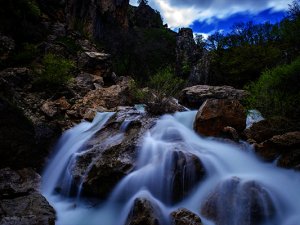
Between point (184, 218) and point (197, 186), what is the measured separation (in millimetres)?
1750

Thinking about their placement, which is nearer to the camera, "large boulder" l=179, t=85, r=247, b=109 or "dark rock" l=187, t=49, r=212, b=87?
"large boulder" l=179, t=85, r=247, b=109

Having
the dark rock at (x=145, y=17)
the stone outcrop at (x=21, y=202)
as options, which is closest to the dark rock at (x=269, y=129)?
the stone outcrop at (x=21, y=202)

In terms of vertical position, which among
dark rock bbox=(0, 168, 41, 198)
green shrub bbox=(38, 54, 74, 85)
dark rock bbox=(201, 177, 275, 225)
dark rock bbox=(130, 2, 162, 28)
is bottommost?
dark rock bbox=(0, 168, 41, 198)

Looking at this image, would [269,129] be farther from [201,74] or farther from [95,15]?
[95,15]

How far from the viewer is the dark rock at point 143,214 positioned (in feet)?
22.4

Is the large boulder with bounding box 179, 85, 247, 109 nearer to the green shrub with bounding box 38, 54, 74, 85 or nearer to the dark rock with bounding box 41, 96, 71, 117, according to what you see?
the green shrub with bounding box 38, 54, 74, 85

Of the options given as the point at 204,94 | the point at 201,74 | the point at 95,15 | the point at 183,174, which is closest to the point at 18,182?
the point at 183,174

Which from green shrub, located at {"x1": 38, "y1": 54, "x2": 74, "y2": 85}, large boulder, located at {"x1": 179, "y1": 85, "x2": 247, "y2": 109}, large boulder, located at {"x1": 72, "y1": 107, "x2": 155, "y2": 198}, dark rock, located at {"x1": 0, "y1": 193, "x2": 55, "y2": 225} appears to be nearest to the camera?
dark rock, located at {"x1": 0, "y1": 193, "x2": 55, "y2": 225}

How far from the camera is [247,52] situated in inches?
933

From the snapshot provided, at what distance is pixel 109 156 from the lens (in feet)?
30.7

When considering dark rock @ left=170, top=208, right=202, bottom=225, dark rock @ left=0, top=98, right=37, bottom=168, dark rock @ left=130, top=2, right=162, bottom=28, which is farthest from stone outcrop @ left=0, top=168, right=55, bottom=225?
dark rock @ left=130, top=2, right=162, bottom=28

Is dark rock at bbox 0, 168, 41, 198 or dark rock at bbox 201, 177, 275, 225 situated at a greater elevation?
dark rock at bbox 201, 177, 275, 225

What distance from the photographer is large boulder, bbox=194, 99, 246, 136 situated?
10992 millimetres

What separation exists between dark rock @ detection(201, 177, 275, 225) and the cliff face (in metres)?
24.6
